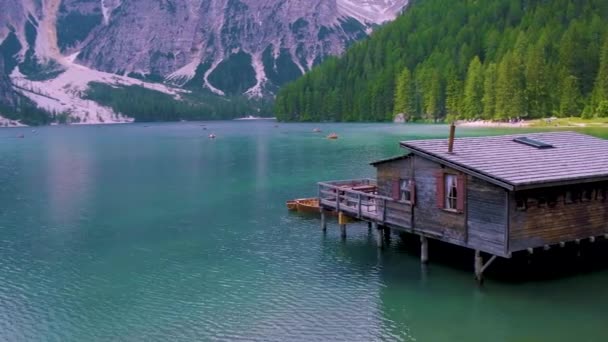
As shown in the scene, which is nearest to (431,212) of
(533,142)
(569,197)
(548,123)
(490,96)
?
(569,197)

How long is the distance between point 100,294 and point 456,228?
18598 millimetres

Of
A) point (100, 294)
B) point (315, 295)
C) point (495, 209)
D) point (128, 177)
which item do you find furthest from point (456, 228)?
point (128, 177)

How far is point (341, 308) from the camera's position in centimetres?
3044

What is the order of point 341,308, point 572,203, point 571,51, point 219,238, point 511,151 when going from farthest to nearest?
point 571,51 → point 219,238 → point 511,151 → point 572,203 → point 341,308

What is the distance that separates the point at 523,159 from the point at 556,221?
358 centimetres

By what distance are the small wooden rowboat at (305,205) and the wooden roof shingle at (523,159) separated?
62.9ft

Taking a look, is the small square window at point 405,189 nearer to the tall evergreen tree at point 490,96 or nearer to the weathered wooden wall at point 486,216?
the weathered wooden wall at point 486,216

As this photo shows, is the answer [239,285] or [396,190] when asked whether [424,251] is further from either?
[239,285]

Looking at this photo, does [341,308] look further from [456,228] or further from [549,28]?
[549,28]

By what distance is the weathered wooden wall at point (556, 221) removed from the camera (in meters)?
30.7

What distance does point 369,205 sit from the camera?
41688 mm

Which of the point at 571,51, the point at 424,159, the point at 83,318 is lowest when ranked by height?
the point at 83,318

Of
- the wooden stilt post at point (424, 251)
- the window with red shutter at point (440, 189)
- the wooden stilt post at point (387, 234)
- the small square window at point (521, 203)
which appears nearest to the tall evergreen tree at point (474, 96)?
the wooden stilt post at point (387, 234)

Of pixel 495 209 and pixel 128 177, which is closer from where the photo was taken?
pixel 495 209
